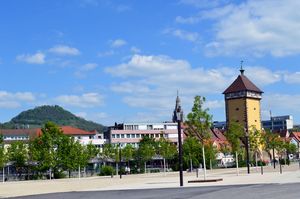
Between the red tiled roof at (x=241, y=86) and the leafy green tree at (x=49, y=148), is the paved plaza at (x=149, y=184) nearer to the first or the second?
the leafy green tree at (x=49, y=148)

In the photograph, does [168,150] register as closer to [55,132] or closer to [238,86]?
[55,132]

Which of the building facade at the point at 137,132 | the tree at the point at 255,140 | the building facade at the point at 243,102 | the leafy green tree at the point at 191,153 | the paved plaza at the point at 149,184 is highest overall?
the building facade at the point at 243,102

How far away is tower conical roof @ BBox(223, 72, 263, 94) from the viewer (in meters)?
137

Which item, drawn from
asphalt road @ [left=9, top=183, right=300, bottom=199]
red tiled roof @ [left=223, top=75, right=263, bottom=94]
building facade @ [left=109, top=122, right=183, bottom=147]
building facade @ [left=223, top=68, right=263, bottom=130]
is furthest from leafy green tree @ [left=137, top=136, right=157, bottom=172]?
asphalt road @ [left=9, top=183, right=300, bottom=199]

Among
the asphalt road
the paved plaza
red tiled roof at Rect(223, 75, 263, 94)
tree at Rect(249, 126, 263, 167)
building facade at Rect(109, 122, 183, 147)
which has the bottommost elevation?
the paved plaza

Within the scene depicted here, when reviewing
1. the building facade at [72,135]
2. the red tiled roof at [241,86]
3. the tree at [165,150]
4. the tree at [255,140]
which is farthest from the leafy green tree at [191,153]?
the building facade at [72,135]

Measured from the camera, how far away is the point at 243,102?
439ft

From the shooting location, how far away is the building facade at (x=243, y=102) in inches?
5187

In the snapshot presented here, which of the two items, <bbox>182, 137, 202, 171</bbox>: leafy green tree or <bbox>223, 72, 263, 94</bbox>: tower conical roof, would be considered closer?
<bbox>182, 137, 202, 171</bbox>: leafy green tree

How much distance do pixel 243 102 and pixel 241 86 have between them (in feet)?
17.2

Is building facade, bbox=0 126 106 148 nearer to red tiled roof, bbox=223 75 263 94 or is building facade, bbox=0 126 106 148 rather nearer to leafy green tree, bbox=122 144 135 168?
leafy green tree, bbox=122 144 135 168

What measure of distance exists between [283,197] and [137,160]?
83.0 meters

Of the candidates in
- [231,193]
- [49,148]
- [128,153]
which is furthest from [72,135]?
[231,193]

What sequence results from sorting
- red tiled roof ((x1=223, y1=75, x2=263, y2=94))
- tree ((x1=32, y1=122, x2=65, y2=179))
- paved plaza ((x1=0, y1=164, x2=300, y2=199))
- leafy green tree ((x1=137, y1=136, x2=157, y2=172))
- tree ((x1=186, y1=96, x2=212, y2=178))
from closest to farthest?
1. paved plaza ((x1=0, y1=164, x2=300, y2=199))
2. tree ((x1=186, y1=96, x2=212, y2=178))
3. tree ((x1=32, y1=122, x2=65, y2=179))
4. leafy green tree ((x1=137, y1=136, x2=157, y2=172))
5. red tiled roof ((x1=223, y1=75, x2=263, y2=94))
